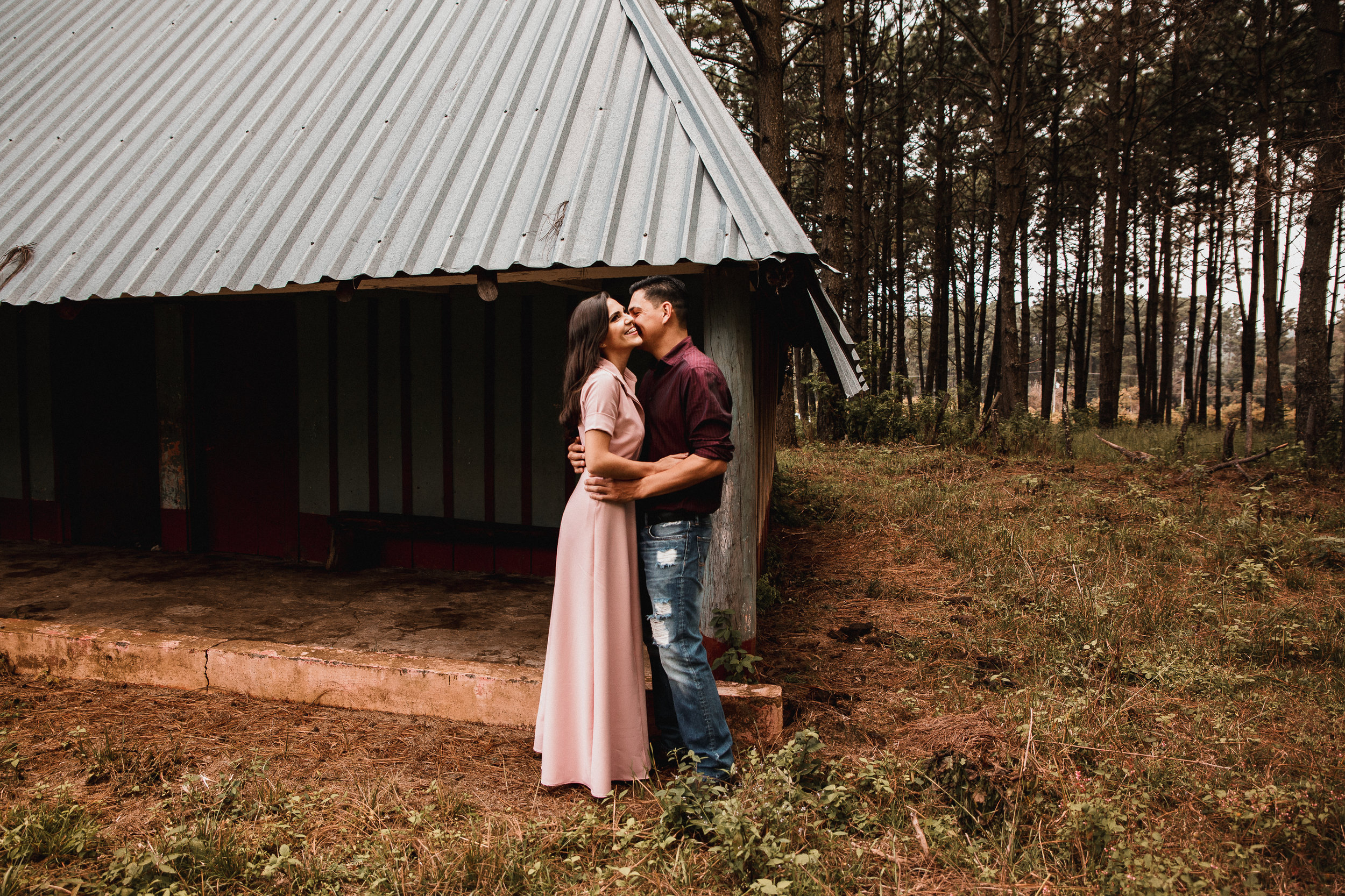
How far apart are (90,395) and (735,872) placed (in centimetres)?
762

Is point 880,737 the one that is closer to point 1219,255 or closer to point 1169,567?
point 1169,567

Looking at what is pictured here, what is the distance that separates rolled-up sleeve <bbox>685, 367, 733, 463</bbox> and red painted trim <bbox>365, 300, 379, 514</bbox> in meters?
4.42

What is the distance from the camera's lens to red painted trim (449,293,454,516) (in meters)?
6.62

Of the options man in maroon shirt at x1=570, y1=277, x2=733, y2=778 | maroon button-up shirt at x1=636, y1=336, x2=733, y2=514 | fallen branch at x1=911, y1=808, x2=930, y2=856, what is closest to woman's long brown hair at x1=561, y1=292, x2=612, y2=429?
man in maroon shirt at x1=570, y1=277, x2=733, y2=778

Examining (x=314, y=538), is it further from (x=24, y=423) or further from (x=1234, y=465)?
(x=1234, y=465)

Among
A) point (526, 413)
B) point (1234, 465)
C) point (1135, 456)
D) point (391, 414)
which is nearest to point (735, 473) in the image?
point (526, 413)

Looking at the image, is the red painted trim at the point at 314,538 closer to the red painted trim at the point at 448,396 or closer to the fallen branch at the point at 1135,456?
the red painted trim at the point at 448,396

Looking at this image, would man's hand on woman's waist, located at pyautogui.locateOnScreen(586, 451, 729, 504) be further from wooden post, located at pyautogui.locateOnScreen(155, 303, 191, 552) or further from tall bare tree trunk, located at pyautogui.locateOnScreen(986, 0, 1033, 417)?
tall bare tree trunk, located at pyautogui.locateOnScreen(986, 0, 1033, 417)

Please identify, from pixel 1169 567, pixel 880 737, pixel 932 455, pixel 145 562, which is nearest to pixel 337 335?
pixel 145 562

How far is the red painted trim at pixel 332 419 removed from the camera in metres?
6.91

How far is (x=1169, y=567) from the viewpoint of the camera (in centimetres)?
648

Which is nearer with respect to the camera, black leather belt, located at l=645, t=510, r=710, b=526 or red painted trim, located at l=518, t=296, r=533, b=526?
black leather belt, located at l=645, t=510, r=710, b=526

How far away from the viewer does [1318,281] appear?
1132 cm

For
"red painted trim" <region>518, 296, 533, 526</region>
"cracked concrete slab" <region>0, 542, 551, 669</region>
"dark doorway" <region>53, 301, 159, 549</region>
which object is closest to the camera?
"cracked concrete slab" <region>0, 542, 551, 669</region>
